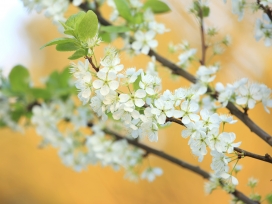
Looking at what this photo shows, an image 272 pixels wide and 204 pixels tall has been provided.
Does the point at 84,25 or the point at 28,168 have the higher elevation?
the point at 28,168

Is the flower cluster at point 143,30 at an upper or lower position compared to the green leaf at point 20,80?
upper

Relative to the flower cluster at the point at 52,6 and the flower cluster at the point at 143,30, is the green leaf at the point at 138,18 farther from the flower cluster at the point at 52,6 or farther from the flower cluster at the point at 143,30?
the flower cluster at the point at 52,6

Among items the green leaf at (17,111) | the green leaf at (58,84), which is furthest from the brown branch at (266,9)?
the green leaf at (17,111)

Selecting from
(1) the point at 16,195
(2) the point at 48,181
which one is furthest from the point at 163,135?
(1) the point at 16,195

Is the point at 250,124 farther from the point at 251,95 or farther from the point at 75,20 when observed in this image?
the point at 75,20

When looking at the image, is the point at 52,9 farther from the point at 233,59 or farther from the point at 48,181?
the point at 48,181

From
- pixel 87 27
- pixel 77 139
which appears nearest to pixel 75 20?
pixel 87 27
